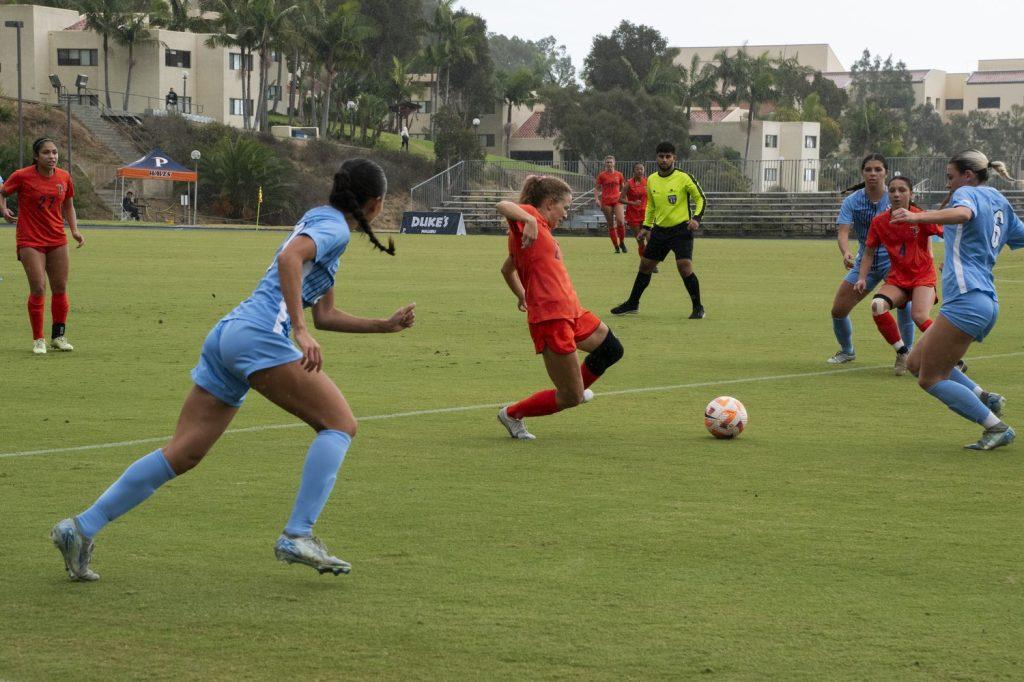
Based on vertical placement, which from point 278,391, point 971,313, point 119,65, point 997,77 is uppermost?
point 997,77

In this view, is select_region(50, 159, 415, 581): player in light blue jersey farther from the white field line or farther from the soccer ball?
the soccer ball

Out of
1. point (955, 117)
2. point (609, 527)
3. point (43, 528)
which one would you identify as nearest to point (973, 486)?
point (609, 527)

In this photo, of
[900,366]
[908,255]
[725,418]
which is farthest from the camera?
[900,366]

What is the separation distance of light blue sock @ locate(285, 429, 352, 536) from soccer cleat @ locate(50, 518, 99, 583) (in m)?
0.77

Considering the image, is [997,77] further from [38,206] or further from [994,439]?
[994,439]

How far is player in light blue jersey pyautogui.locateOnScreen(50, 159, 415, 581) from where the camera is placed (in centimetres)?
535

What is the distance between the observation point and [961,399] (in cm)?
841

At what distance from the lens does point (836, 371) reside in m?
12.7

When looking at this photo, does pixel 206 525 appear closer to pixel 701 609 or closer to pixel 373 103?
pixel 701 609

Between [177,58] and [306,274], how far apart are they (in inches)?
3549

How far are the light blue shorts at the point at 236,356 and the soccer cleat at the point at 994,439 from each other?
4855 mm

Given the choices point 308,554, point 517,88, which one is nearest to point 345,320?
point 308,554

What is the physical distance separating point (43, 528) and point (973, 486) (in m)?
4.73

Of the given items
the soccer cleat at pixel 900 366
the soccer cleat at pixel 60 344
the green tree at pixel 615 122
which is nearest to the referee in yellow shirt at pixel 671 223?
the soccer cleat at pixel 900 366
